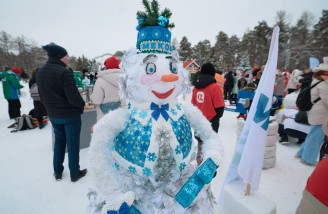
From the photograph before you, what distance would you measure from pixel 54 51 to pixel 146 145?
2.03m

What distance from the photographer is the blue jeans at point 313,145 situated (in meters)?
2.99

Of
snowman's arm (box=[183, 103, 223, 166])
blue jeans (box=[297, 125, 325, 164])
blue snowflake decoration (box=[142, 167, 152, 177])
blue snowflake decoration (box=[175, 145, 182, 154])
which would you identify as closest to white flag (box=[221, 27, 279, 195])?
snowman's arm (box=[183, 103, 223, 166])

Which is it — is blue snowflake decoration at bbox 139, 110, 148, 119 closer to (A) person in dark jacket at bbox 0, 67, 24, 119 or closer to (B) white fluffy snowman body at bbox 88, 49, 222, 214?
(B) white fluffy snowman body at bbox 88, 49, 222, 214

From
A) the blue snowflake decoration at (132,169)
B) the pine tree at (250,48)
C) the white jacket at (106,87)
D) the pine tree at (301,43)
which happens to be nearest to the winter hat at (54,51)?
the white jacket at (106,87)

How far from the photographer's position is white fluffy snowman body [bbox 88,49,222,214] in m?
1.26

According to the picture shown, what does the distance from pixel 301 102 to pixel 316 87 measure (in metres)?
0.32

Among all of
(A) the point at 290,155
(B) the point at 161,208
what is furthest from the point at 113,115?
(A) the point at 290,155

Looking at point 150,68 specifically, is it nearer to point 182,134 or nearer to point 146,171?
point 182,134

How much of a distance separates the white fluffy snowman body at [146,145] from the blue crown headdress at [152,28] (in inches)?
2.8

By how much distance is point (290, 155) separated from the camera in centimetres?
354

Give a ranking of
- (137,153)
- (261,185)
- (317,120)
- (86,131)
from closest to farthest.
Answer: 1. (137,153)
2. (261,185)
3. (317,120)
4. (86,131)

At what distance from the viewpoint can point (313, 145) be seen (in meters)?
3.07

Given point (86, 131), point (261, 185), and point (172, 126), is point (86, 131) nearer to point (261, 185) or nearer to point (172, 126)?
point (172, 126)

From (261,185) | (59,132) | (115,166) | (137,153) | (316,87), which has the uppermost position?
(316,87)
